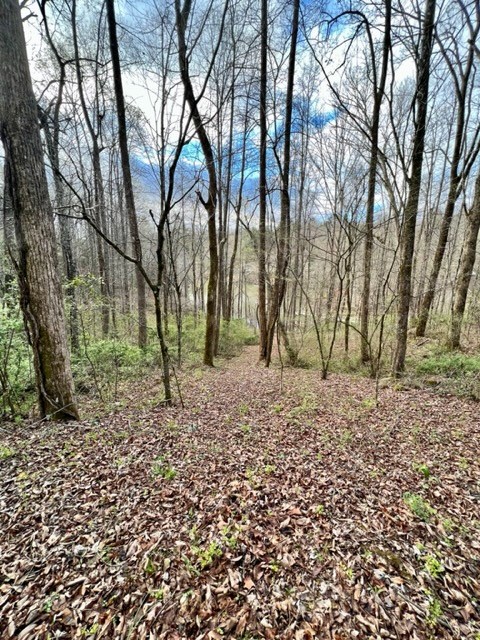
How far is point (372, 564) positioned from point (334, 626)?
55cm

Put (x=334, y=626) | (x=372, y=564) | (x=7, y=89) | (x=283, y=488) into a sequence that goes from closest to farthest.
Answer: (x=334, y=626)
(x=372, y=564)
(x=283, y=488)
(x=7, y=89)

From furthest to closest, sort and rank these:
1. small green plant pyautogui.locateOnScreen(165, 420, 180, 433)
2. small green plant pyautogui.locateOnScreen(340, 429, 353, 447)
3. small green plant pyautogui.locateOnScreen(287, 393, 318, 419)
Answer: small green plant pyautogui.locateOnScreen(287, 393, 318, 419)
small green plant pyautogui.locateOnScreen(165, 420, 180, 433)
small green plant pyautogui.locateOnScreen(340, 429, 353, 447)

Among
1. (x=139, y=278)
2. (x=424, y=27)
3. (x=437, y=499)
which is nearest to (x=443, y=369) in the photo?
(x=437, y=499)

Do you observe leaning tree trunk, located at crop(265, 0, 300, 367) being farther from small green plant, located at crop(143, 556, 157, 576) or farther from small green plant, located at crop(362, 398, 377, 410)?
small green plant, located at crop(143, 556, 157, 576)

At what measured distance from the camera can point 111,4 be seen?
19.1ft

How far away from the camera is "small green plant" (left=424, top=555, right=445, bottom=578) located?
1900mm

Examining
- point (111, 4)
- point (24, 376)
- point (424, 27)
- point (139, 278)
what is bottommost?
point (24, 376)

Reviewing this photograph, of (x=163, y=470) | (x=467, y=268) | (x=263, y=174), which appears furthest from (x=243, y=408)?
(x=467, y=268)

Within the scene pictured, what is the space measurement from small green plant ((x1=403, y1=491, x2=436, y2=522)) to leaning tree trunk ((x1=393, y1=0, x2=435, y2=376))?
426 cm

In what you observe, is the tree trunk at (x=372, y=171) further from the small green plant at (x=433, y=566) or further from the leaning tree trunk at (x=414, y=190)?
the small green plant at (x=433, y=566)

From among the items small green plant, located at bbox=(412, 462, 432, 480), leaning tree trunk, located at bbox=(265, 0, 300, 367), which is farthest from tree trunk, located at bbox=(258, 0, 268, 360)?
small green plant, located at bbox=(412, 462, 432, 480)

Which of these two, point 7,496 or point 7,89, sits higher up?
point 7,89

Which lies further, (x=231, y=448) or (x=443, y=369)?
(x=443, y=369)

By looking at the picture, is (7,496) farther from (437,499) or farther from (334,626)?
(437,499)
